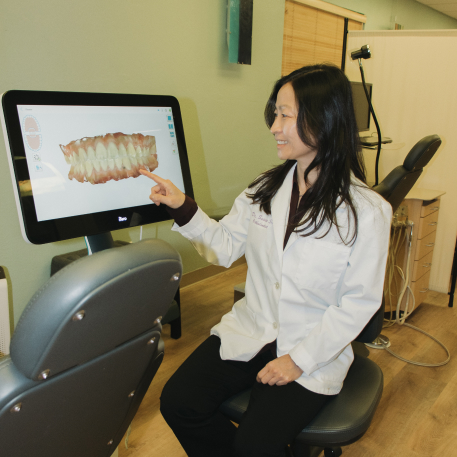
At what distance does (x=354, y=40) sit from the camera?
2939mm

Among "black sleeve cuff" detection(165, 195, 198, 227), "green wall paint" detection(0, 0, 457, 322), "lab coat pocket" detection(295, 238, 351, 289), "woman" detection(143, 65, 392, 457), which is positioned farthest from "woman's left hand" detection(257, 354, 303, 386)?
"green wall paint" detection(0, 0, 457, 322)

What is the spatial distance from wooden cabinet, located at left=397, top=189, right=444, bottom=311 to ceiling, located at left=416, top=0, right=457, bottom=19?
446 centimetres

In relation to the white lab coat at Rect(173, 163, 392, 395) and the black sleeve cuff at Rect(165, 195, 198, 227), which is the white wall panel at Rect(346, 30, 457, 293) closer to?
the white lab coat at Rect(173, 163, 392, 395)

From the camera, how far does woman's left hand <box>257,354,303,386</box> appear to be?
103 centimetres

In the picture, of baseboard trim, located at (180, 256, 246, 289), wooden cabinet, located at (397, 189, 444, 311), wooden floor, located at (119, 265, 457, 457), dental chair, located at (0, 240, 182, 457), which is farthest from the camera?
baseboard trim, located at (180, 256, 246, 289)

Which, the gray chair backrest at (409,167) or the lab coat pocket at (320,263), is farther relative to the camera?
the gray chair backrest at (409,167)

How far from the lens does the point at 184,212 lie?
1169mm

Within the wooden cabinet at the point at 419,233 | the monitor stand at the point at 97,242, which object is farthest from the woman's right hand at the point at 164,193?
the wooden cabinet at the point at 419,233

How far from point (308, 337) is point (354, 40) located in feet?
8.31

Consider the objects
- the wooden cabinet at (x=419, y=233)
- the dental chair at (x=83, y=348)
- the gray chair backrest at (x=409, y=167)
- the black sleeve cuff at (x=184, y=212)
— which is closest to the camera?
the dental chair at (x=83, y=348)

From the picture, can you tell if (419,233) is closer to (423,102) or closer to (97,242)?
(423,102)

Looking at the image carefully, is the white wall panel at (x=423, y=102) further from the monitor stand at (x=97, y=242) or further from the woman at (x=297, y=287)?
the monitor stand at (x=97, y=242)

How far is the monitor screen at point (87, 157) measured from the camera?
3.18ft

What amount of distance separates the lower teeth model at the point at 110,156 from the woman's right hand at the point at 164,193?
2.2 inches
